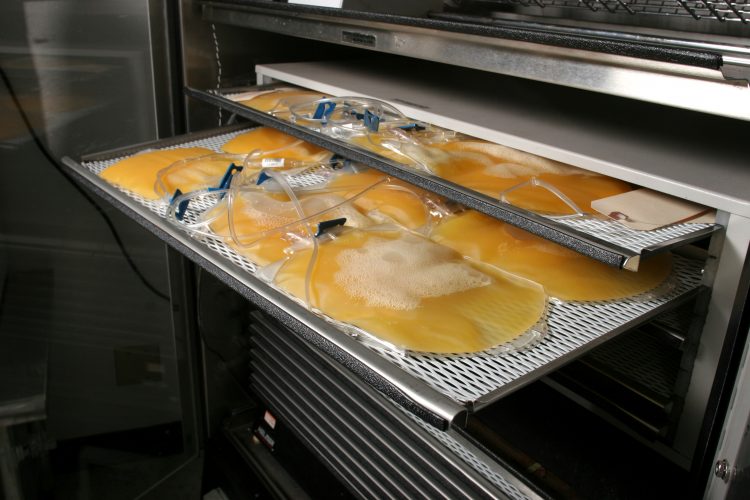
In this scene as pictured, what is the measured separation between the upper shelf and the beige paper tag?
0.16m

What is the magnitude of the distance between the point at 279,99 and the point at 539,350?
40.0 inches

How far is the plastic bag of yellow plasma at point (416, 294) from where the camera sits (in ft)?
2.60

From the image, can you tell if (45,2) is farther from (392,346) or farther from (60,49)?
(392,346)

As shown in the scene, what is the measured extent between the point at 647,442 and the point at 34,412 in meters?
1.45

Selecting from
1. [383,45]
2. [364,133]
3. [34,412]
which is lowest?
[34,412]

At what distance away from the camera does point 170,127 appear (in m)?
1.85

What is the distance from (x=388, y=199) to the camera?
1.22m

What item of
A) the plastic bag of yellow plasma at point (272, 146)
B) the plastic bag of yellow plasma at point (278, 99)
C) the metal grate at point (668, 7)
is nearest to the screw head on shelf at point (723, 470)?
the metal grate at point (668, 7)

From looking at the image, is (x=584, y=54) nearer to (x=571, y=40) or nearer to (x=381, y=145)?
(x=571, y=40)

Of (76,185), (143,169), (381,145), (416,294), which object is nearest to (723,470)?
(416,294)

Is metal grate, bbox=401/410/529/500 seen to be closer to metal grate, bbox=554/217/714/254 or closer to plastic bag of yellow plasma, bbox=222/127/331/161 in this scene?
metal grate, bbox=554/217/714/254

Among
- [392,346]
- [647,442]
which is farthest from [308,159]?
[647,442]

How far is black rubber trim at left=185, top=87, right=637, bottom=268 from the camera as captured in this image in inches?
31.7

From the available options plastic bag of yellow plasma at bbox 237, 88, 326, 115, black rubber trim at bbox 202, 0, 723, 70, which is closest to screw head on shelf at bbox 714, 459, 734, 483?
black rubber trim at bbox 202, 0, 723, 70
